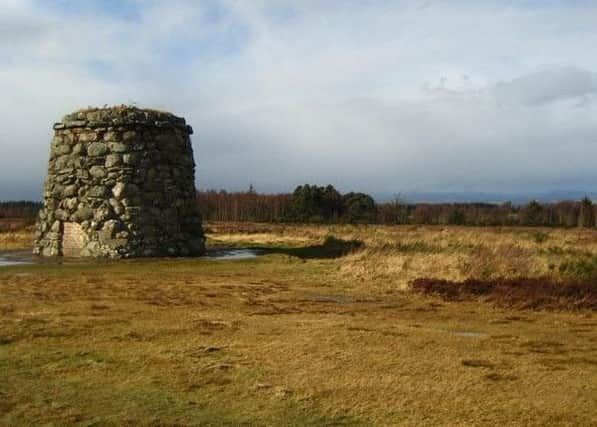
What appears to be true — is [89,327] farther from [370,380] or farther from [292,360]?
[370,380]

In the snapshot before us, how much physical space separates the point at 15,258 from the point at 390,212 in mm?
41711

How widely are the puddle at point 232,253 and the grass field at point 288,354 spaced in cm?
608

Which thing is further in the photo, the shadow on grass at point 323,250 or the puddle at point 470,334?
the shadow on grass at point 323,250

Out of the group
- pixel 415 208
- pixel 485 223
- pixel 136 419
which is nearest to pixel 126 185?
pixel 136 419

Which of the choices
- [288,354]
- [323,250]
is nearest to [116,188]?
[323,250]

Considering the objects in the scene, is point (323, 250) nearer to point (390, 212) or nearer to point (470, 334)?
point (470, 334)

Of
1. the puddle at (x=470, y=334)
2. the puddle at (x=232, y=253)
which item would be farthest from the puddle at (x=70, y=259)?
the puddle at (x=470, y=334)

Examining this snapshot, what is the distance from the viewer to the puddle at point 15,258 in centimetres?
2112

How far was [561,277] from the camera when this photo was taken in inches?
624

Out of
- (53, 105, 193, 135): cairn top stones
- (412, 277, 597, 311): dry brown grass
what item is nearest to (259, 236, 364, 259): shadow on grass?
(53, 105, 193, 135): cairn top stones

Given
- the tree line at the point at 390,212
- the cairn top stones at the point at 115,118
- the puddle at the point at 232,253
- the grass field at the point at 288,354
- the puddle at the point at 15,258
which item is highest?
the cairn top stones at the point at 115,118

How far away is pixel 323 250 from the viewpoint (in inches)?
1012

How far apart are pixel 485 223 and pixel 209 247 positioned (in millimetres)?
31419

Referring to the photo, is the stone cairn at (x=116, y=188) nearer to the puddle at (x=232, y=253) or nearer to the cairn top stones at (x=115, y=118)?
the cairn top stones at (x=115, y=118)
